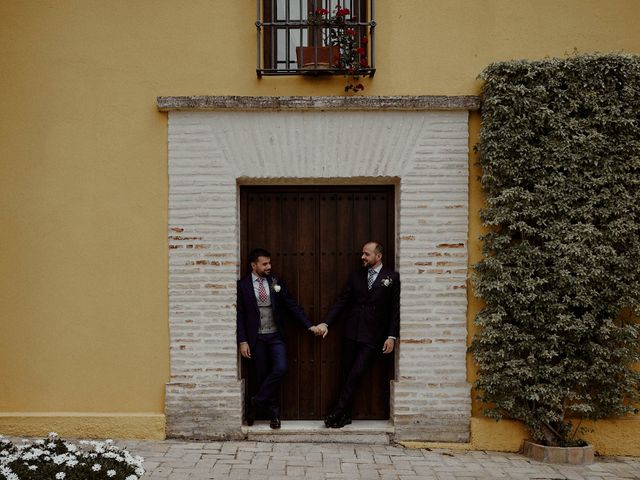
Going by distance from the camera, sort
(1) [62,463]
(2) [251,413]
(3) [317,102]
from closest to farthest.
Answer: (1) [62,463]
(3) [317,102]
(2) [251,413]

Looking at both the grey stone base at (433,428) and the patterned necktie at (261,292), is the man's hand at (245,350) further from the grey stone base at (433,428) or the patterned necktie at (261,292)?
the grey stone base at (433,428)

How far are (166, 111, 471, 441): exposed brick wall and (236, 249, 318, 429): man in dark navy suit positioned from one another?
0.20m

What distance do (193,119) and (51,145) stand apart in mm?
1343

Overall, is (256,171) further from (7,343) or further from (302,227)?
(7,343)

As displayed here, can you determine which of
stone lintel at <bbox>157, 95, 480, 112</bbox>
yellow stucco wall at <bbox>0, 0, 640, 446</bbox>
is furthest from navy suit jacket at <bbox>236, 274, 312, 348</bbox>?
stone lintel at <bbox>157, 95, 480, 112</bbox>

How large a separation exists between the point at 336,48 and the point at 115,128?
7.18ft

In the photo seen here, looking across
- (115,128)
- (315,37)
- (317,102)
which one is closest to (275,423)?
(317,102)

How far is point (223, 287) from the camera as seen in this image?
241 inches

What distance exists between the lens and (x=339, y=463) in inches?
218

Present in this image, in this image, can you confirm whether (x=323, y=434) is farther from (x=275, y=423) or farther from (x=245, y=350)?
(x=245, y=350)

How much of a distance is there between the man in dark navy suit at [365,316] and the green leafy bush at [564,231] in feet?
2.95

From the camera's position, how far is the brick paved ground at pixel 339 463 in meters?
5.29

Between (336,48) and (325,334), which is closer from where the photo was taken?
(336,48)

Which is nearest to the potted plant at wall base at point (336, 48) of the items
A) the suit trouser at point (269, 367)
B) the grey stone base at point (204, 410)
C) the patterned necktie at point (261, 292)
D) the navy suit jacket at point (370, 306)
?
the navy suit jacket at point (370, 306)
